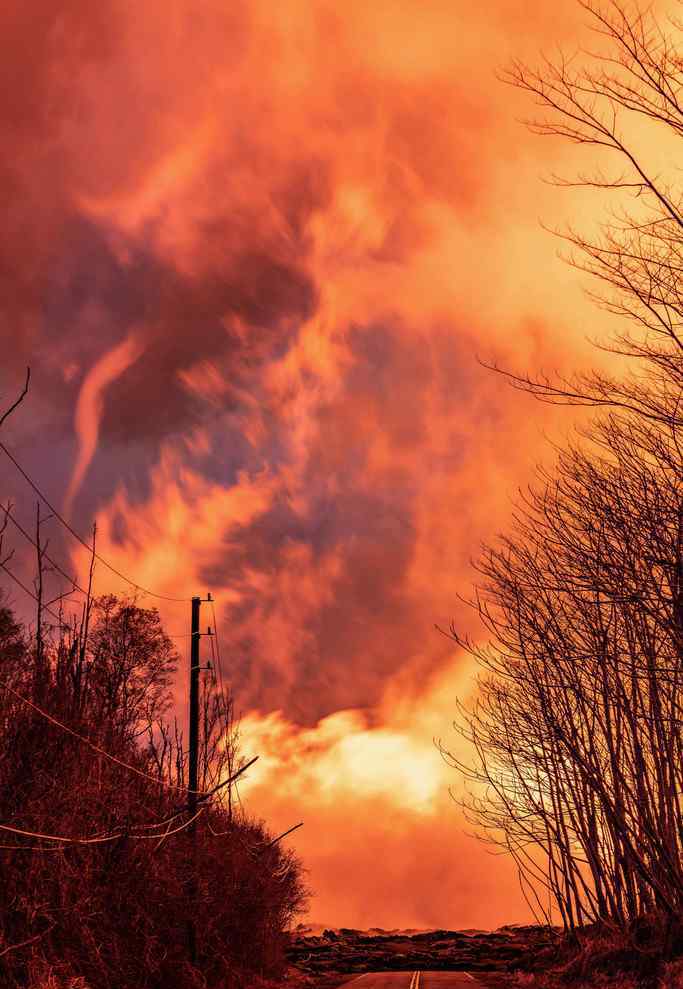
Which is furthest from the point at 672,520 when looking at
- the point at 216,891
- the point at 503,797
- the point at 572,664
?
the point at 216,891

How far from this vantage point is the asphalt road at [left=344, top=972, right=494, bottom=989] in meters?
27.3

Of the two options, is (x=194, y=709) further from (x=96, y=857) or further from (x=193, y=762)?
(x=96, y=857)

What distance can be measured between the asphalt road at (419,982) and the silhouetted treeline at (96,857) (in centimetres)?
589

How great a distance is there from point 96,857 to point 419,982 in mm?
17339

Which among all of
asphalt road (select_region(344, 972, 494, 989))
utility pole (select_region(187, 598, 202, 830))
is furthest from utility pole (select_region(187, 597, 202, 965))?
asphalt road (select_region(344, 972, 494, 989))

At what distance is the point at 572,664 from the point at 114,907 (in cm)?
943

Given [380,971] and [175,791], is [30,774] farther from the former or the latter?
[380,971]

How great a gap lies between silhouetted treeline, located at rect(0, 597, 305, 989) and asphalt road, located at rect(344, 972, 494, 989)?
5885 millimetres

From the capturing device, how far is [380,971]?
39125mm

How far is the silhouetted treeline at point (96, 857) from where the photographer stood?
44.4ft

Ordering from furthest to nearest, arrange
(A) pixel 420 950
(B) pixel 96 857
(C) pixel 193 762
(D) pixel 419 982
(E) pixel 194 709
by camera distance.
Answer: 1. (A) pixel 420 950
2. (D) pixel 419 982
3. (E) pixel 194 709
4. (C) pixel 193 762
5. (B) pixel 96 857

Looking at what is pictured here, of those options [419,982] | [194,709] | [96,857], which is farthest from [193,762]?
[419,982]

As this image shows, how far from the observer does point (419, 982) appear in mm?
29281

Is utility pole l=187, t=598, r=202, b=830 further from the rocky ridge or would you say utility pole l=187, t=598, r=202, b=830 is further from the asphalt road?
the rocky ridge
